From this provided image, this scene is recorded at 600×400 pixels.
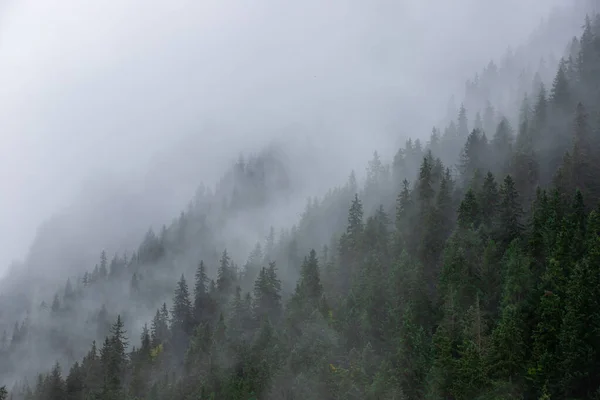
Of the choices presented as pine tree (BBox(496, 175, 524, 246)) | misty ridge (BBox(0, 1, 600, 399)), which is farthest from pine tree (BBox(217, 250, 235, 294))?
pine tree (BBox(496, 175, 524, 246))

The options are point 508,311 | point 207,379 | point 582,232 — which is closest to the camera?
point 508,311

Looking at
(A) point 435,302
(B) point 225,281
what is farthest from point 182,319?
(A) point 435,302

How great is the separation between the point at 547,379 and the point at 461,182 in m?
59.2

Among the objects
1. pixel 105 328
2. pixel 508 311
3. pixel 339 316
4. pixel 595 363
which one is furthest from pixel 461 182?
pixel 105 328

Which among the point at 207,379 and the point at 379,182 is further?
the point at 379,182

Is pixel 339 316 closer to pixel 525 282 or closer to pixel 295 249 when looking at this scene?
pixel 525 282

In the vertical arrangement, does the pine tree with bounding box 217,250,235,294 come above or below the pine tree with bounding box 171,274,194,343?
above

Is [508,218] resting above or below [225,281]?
below

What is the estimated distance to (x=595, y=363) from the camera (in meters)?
45.1

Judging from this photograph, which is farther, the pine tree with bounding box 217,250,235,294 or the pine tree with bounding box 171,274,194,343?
the pine tree with bounding box 217,250,235,294

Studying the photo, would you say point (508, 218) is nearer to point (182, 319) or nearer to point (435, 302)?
point (435, 302)

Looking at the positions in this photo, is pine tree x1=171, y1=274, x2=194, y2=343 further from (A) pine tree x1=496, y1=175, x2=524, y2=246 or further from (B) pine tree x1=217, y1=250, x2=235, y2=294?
(A) pine tree x1=496, y1=175, x2=524, y2=246

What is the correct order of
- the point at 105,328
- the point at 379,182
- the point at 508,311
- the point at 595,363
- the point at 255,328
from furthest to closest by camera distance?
the point at 105,328 → the point at 379,182 → the point at 255,328 → the point at 508,311 → the point at 595,363

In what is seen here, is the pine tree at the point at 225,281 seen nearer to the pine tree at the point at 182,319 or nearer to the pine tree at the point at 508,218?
the pine tree at the point at 182,319
